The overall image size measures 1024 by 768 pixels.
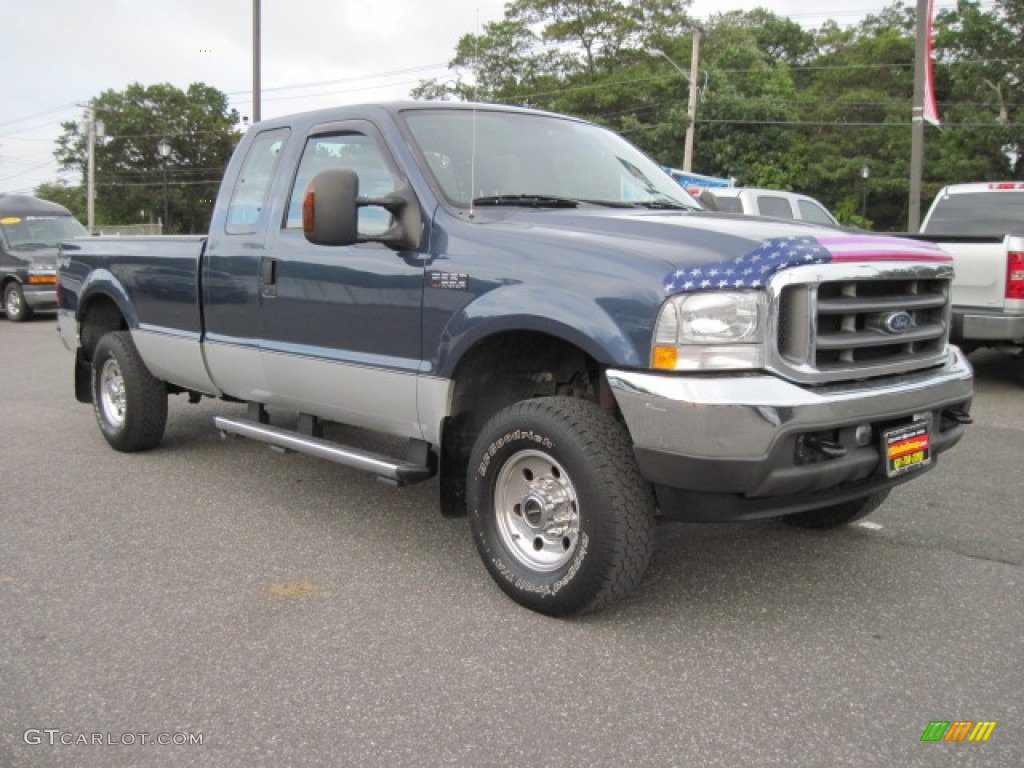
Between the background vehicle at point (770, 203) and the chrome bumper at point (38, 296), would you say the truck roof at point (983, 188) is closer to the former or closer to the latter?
the background vehicle at point (770, 203)

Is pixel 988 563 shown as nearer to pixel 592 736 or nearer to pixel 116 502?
pixel 592 736

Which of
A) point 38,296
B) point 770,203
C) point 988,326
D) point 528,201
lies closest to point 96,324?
point 528,201

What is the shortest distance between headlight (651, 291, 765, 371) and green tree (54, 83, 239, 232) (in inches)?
2616

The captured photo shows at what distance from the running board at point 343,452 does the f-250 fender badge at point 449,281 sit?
0.73 metres

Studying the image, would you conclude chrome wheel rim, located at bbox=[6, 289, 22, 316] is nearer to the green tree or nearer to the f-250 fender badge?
the f-250 fender badge

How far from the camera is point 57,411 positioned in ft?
25.0

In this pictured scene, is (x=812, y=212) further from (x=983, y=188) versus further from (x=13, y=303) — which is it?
(x=13, y=303)

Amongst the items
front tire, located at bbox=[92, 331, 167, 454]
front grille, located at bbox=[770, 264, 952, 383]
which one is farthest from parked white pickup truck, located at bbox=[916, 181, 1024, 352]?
front tire, located at bbox=[92, 331, 167, 454]

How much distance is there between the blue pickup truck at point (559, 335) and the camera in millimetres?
2977

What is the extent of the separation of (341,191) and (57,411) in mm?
5145

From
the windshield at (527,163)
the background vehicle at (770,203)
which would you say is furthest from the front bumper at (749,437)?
the background vehicle at (770,203)

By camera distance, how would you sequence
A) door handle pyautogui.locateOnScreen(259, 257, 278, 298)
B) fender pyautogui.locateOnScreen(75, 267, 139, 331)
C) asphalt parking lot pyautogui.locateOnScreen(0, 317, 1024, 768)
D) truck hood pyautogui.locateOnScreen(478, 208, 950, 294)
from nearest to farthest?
asphalt parking lot pyautogui.locateOnScreen(0, 317, 1024, 768), truck hood pyautogui.locateOnScreen(478, 208, 950, 294), door handle pyautogui.locateOnScreen(259, 257, 278, 298), fender pyautogui.locateOnScreen(75, 267, 139, 331)

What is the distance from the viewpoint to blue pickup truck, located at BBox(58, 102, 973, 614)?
2.98 metres

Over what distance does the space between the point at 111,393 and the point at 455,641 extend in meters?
4.00
